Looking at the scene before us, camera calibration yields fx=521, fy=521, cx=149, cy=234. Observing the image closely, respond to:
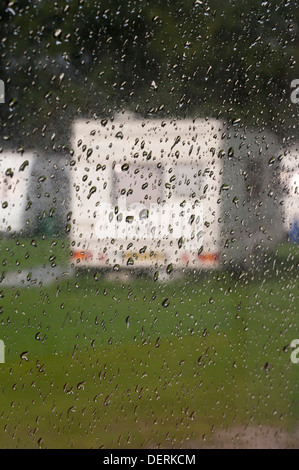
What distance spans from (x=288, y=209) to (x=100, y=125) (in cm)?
52

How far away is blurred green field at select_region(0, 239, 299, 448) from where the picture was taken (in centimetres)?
107

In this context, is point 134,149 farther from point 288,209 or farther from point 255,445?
point 255,445

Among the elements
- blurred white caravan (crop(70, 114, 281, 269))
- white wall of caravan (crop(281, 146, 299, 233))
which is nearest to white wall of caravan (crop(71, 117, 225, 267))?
blurred white caravan (crop(70, 114, 281, 269))

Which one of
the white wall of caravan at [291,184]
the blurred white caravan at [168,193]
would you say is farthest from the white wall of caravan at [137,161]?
the white wall of caravan at [291,184]

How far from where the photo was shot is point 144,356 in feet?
3.89

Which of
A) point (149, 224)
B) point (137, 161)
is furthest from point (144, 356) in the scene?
point (137, 161)

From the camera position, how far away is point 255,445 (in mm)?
1303

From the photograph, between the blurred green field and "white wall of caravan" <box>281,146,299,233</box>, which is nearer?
the blurred green field

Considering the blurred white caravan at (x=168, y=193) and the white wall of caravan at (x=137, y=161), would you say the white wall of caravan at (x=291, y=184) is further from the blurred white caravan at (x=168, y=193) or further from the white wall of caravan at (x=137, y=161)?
the white wall of caravan at (x=137, y=161)

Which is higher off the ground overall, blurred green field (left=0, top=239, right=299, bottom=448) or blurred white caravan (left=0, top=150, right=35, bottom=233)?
blurred white caravan (left=0, top=150, right=35, bottom=233)

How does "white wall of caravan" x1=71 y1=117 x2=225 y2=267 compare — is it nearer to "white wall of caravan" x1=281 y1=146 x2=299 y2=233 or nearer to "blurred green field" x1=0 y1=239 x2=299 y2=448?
"blurred green field" x1=0 y1=239 x2=299 y2=448

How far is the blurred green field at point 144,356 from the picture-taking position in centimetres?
107

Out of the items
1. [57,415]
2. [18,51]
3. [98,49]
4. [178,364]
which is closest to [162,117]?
[98,49]

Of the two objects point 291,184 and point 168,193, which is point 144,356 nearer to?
point 168,193
